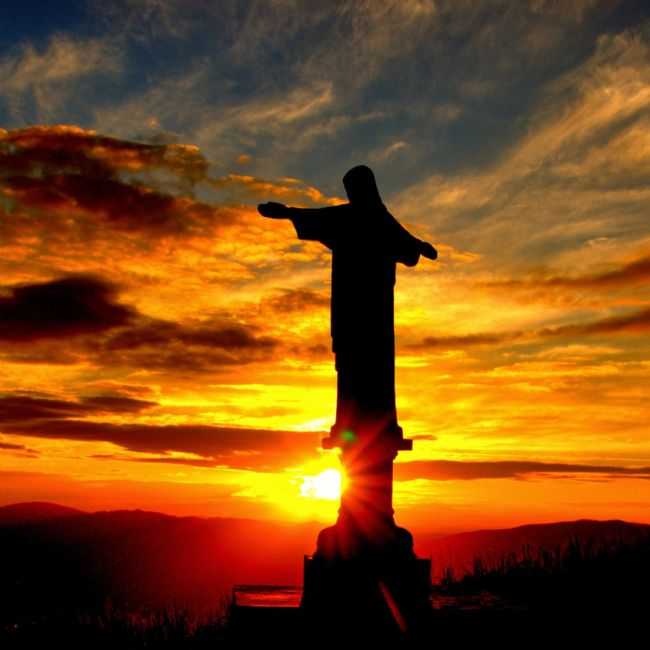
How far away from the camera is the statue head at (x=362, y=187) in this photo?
31.2 ft

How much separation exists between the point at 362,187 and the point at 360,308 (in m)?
1.40

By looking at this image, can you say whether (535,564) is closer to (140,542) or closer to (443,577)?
(443,577)

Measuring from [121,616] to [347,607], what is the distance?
581cm

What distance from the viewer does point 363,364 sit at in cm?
914

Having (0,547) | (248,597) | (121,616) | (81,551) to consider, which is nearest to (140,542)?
(81,551)

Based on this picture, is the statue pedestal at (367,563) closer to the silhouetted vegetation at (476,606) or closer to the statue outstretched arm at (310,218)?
the silhouetted vegetation at (476,606)

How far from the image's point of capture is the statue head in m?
9.52

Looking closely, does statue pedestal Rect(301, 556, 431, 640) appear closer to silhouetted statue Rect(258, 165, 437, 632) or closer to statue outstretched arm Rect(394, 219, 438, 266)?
silhouetted statue Rect(258, 165, 437, 632)

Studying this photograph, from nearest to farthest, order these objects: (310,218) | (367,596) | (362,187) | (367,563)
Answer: (367,596) → (367,563) → (310,218) → (362,187)

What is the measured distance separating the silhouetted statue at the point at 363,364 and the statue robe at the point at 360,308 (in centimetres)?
1

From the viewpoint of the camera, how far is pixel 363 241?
9.36 metres

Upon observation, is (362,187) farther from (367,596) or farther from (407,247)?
(367,596)

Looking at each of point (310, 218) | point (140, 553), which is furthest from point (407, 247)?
point (140, 553)

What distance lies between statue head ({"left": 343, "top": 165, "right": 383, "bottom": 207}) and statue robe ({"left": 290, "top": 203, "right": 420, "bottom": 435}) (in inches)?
3.0
